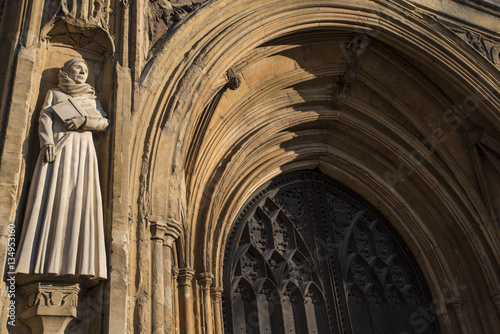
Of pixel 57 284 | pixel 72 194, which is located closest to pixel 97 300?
pixel 57 284

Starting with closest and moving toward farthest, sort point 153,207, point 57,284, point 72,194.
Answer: point 57,284
point 72,194
point 153,207

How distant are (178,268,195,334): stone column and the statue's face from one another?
220 cm

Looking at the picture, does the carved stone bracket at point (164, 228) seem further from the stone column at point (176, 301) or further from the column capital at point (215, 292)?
the column capital at point (215, 292)

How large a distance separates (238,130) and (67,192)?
338 centimetres

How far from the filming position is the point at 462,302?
7.26 m

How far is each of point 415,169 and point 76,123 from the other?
17.3 feet

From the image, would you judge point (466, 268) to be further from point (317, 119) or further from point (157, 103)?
point (157, 103)

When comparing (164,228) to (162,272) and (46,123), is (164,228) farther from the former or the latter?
(46,123)

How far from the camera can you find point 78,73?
4.24 metres

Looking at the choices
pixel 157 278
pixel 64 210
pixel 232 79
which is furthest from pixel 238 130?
pixel 64 210

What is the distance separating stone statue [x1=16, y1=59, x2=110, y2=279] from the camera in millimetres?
3479

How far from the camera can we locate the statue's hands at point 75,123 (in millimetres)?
3926

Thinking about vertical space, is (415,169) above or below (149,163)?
above

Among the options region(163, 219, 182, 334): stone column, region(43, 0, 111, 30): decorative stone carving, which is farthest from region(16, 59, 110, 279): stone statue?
region(163, 219, 182, 334): stone column
